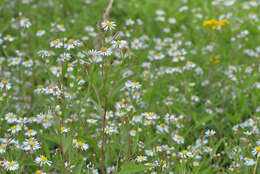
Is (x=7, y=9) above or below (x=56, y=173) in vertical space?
above

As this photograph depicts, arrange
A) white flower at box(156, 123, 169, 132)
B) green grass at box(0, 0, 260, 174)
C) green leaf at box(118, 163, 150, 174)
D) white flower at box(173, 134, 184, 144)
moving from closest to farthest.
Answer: green leaf at box(118, 163, 150, 174)
green grass at box(0, 0, 260, 174)
white flower at box(173, 134, 184, 144)
white flower at box(156, 123, 169, 132)

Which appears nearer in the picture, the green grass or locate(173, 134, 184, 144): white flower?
the green grass

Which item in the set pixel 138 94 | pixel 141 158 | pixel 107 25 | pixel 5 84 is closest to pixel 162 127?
pixel 138 94

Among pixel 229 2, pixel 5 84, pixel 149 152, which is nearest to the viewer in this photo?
pixel 149 152

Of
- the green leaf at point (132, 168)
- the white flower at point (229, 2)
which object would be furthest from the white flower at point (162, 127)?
the white flower at point (229, 2)

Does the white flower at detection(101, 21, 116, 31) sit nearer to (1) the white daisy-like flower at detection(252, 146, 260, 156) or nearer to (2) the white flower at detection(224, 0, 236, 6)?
(1) the white daisy-like flower at detection(252, 146, 260, 156)

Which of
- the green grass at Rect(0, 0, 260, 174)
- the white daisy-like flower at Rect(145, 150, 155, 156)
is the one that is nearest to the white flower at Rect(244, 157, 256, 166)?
the green grass at Rect(0, 0, 260, 174)

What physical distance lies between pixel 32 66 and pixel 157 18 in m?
2.11

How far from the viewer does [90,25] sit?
5285 millimetres

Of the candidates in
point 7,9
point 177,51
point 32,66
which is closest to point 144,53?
point 177,51

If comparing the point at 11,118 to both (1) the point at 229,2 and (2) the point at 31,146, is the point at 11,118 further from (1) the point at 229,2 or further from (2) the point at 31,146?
(1) the point at 229,2

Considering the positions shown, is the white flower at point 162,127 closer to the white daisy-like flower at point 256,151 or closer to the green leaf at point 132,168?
the white daisy-like flower at point 256,151

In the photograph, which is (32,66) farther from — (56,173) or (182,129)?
(182,129)

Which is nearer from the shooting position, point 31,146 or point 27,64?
point 31,146
